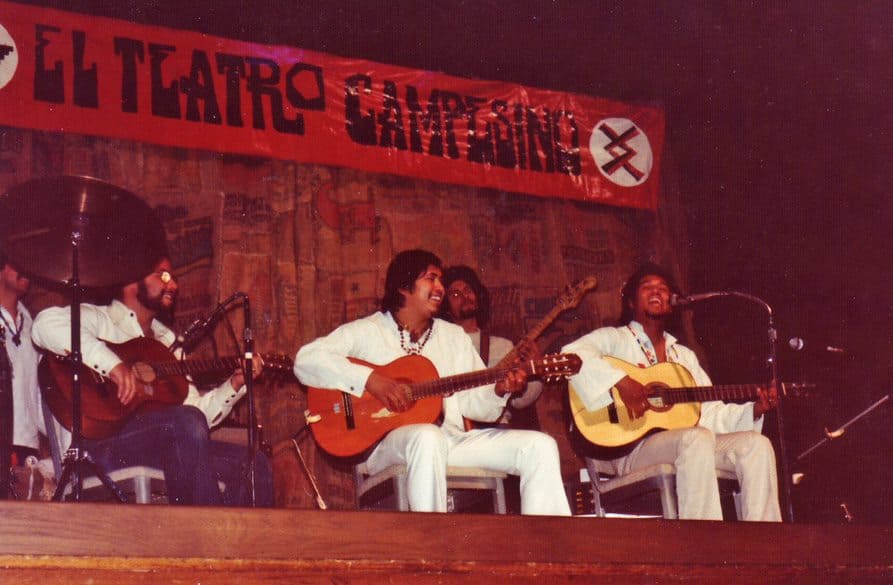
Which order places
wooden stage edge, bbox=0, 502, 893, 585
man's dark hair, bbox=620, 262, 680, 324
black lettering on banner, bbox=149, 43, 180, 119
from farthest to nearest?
black lettering on banner, bbox=149, 43, 180, 119 → man's dark hair, bbox=620, 262, 680, 324 → wooden stage edge, bbox=0, 502, 893, 585

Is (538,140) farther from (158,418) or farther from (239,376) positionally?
(158,418)

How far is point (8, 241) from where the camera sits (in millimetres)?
4508

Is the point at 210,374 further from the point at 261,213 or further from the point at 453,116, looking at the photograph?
the point at 453,116

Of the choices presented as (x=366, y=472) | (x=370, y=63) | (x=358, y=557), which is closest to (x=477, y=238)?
(x=370, y=63)

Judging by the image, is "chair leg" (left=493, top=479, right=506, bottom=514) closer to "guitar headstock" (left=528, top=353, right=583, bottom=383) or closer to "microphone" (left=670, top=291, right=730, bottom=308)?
"guitar headstock" (left=528, top=353, right=583, bottom=383)

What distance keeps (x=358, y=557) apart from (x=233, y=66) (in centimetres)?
434

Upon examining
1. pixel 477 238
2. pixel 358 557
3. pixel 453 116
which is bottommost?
pixel 358 557

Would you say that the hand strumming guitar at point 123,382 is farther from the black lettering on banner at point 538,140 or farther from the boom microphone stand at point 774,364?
the black lettering on banner at point 538,140

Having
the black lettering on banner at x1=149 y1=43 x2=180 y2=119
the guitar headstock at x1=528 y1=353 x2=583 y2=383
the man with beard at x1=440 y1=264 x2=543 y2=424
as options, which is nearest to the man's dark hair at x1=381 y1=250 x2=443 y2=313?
the man with beard at x1=440 y1=264 x2=543 y2=424

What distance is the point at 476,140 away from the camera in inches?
293

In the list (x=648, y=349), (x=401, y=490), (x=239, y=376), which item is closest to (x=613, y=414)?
(x=648, y=349)

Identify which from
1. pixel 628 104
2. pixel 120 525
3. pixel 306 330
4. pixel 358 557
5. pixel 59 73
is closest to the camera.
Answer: pixel 120 525

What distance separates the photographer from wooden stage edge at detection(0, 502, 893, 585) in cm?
284

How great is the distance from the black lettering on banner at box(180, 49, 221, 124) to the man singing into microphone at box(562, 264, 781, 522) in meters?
2.67
